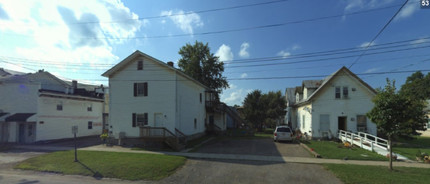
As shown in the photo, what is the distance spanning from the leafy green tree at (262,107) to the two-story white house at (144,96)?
591 inches

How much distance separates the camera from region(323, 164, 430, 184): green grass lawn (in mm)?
8042

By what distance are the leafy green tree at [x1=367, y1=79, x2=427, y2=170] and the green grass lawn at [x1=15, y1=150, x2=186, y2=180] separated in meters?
10.4

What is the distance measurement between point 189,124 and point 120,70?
8524 mm

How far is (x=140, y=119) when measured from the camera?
1847 centimetres

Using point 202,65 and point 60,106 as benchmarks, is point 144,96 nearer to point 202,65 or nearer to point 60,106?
point 60,106

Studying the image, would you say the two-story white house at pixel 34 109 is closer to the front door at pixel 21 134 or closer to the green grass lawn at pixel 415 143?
the front door at pixel 21 134

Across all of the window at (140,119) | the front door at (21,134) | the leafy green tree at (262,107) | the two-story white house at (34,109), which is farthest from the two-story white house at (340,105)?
the front door at (21,134)

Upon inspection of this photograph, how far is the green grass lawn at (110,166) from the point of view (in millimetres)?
9219

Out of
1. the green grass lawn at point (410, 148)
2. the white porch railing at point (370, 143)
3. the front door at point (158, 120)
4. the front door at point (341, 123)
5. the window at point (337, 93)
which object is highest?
the window at point (337, 93)

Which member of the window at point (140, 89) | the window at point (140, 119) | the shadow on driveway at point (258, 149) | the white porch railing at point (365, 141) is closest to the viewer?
the shadow on driveway at point (258, 149)

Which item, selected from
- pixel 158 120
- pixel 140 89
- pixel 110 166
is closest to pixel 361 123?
pixel 158 120

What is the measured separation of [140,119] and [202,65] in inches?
896

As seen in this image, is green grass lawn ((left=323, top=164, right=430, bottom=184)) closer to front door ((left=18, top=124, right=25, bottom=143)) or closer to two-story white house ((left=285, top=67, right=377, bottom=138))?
two-story white house ((left=285, top=67, right=377, bottom=138))

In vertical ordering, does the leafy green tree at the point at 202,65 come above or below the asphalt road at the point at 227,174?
above
